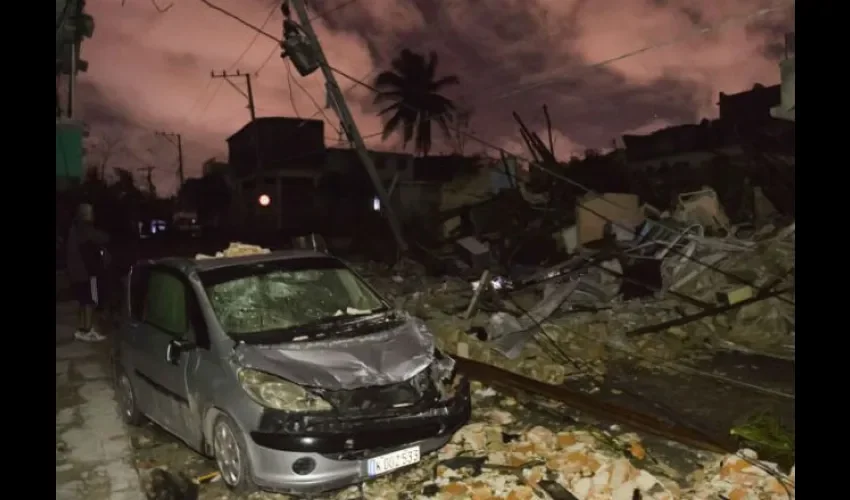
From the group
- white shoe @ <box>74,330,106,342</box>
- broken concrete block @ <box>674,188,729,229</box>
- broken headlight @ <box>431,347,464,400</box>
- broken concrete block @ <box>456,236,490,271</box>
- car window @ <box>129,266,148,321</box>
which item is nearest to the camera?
broken headlight @ <box>431,347,464,400</box>

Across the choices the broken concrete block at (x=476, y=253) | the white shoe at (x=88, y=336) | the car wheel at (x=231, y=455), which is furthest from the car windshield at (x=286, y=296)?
the broken concrete block at (x=476, y=253)

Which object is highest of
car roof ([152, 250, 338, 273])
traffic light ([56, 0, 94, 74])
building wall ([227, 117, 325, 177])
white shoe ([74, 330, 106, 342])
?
building wall ([227, 117, 325, 177])

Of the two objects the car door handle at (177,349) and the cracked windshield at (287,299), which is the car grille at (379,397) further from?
the car door handle at (177,349)

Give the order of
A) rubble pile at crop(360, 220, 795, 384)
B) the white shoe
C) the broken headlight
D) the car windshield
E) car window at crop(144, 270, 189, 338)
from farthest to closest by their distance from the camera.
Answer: the white shoe → rubble pile at crop(360, 220, 795, 384) → car window at crop(144, 270, 189, 338) → the car windshield → the broken headlight

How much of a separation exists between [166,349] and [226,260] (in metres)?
0.90

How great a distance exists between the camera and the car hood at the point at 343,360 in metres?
4.38

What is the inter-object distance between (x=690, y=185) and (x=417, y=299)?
39.7 ft

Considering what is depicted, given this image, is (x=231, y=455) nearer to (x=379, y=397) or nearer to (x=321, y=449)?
(x=321, y=449)

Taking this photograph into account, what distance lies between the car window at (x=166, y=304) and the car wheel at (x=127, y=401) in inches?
30.7

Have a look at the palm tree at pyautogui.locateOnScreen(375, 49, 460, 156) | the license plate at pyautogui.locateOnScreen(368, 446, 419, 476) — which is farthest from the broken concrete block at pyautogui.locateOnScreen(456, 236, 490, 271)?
the palm tree at pyautogui.locateOnScreen(375, 49, 460, 156)

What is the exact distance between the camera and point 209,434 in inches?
185

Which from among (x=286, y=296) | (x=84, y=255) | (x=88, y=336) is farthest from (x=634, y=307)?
(x=88, y=336)

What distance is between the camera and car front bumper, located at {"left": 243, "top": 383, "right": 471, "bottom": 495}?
4164mm

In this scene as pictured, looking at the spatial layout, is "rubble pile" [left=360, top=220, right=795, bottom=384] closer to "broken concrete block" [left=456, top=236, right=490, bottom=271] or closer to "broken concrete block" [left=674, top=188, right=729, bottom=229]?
"broken concrete block" [left=674, top=188, right=729, bottom=229]
